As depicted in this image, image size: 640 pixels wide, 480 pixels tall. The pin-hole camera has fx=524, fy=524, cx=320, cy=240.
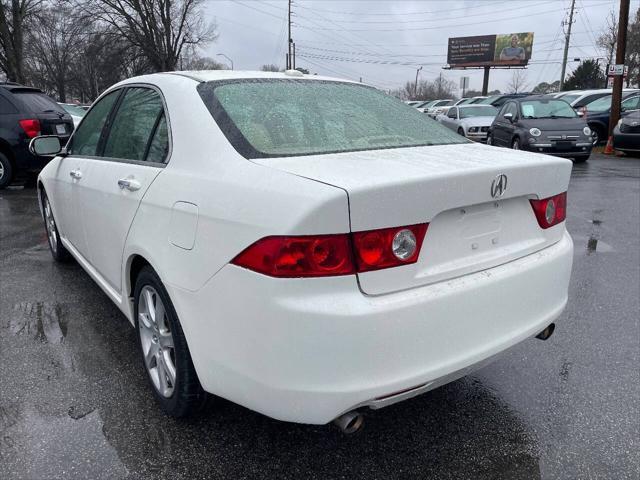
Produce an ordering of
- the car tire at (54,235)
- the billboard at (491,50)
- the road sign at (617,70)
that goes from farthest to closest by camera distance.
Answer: the billboard at (491,50) → the road sign at (617,70) → the car tire at (54,235)

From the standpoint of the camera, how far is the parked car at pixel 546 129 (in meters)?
11.5

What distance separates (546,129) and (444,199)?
11.0 m

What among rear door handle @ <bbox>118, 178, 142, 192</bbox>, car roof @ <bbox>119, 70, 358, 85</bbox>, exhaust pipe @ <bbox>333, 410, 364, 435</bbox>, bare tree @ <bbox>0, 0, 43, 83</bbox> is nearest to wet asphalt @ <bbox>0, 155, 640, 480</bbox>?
exhaust pipe @ <bbox>333, 410, 364, 435</bbox>

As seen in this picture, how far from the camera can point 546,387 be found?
2.72m

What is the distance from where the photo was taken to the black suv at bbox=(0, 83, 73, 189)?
8.41 meters

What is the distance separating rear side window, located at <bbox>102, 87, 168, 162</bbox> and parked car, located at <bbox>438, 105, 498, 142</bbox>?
551 inches

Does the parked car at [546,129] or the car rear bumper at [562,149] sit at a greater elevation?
the parked car at [546,129]

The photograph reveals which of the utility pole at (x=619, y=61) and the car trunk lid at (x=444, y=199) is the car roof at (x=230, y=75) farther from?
the utility pole at (x=619, y=61)

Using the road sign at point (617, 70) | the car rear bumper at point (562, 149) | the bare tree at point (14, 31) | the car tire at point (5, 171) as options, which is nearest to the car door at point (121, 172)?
the car tire at point (5, 171)

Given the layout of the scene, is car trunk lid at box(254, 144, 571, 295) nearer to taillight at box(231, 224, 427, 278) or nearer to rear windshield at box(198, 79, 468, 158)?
taillight at box(231, 224, 427, 278)

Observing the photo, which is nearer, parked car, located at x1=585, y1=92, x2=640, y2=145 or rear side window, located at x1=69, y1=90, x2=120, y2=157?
rear side window, located at x1=69, y1=90, x2=120, y2=157

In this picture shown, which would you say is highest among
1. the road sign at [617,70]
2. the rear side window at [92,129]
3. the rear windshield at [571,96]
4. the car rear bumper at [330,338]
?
the road sign at [617,70]

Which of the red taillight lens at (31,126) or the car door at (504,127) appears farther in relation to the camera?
the car door at (504,127)

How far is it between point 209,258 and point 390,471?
1125 mm
